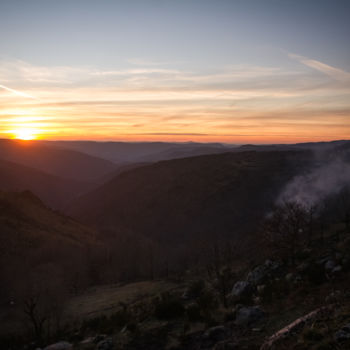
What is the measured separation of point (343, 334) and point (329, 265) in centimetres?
1124

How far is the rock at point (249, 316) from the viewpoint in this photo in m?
16.2

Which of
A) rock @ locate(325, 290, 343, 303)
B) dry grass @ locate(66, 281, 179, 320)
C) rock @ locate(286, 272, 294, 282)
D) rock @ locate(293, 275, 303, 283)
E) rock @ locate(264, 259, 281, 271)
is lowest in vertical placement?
dry grass @ locate(66, 281, 179, 320)

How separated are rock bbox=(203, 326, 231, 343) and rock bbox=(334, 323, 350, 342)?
6666 mm

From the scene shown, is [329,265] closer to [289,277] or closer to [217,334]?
[289,277]

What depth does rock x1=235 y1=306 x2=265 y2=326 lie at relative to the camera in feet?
53.1

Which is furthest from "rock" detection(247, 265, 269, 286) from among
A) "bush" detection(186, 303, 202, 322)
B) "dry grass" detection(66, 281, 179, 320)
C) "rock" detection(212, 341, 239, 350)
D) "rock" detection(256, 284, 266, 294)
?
"dry grass" detection(66, 281, 179, 320)

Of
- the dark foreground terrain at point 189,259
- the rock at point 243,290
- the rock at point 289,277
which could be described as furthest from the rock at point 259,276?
the rock at point 289,277

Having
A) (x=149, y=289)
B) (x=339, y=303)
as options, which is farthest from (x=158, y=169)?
(x=339, y=303)

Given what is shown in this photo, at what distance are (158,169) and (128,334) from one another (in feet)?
478

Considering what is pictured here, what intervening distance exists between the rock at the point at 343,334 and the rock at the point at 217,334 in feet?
21.9

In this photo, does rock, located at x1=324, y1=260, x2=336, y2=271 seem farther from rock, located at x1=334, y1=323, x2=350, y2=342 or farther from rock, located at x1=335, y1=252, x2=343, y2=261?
rock, located at x1=334, y1=323, x2=350, y2=342

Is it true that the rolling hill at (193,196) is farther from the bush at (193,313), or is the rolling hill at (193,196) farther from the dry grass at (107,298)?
the bush at (193,313)

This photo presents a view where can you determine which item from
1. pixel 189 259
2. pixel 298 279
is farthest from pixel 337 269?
pixel 189 259

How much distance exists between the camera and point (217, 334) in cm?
1600
